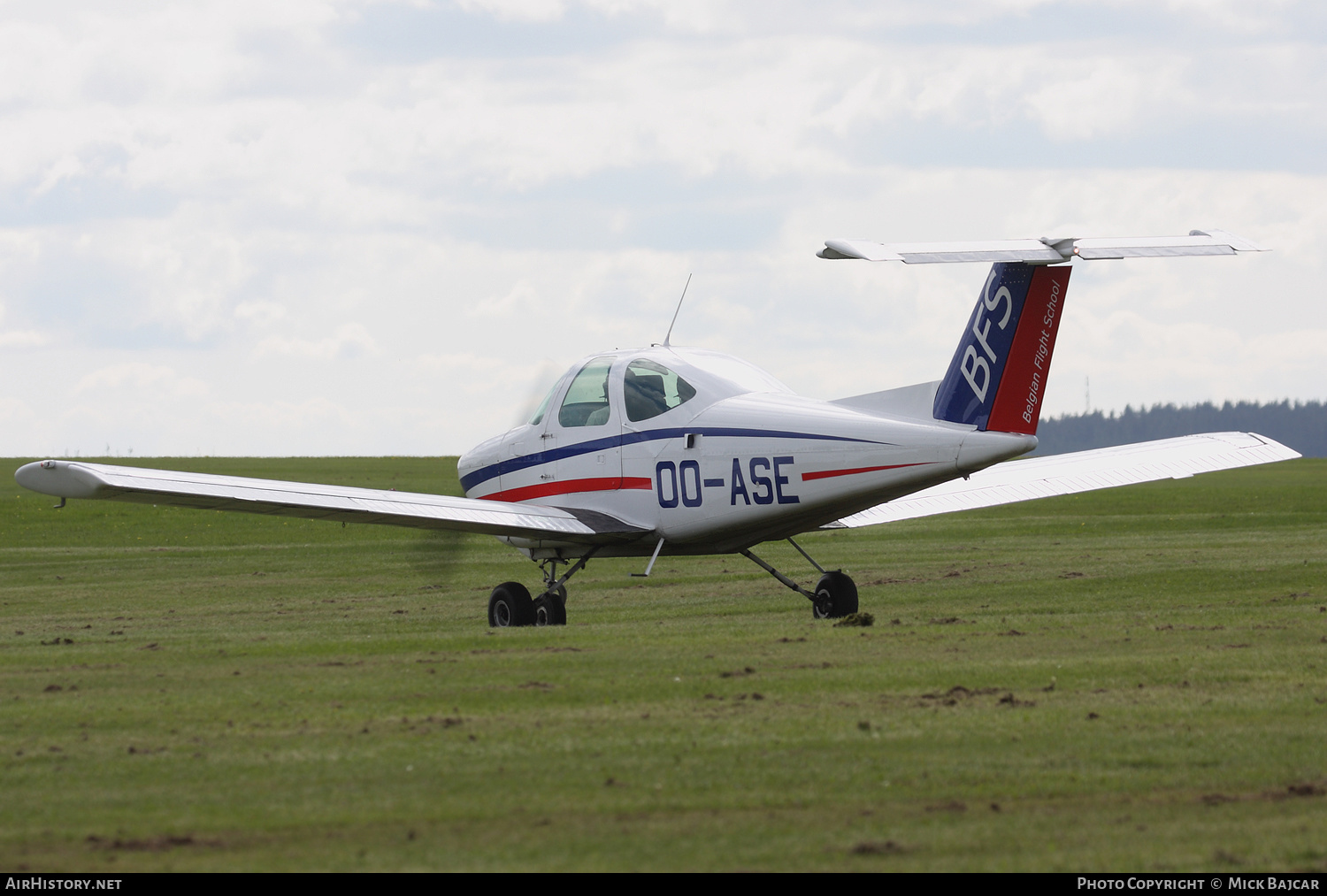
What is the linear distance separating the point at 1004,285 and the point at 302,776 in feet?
25.5

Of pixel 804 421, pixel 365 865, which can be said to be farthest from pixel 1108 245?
pixel 365 865

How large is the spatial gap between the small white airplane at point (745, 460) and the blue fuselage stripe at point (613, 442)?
0.02m

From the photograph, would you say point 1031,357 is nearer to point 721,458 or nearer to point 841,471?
point 841,471

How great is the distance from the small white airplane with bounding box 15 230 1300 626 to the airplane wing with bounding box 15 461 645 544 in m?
0.02

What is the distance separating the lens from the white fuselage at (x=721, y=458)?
1264 centimetres

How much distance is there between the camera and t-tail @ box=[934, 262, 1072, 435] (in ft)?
40.2

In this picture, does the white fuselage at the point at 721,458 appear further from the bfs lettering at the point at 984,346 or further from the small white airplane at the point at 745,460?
the bfs lettering at the point at 984,346

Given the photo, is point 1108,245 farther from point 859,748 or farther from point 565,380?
point 859,748

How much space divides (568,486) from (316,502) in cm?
307

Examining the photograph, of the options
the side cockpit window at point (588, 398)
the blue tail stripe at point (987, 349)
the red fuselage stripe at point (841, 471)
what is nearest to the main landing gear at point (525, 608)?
the side cockpit window at point (588, 398)

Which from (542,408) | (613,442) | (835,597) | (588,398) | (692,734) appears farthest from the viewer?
(542,408)

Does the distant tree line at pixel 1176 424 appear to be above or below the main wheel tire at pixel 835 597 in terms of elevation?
above

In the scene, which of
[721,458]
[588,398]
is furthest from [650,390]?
[721,458]

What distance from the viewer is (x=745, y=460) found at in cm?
1357
